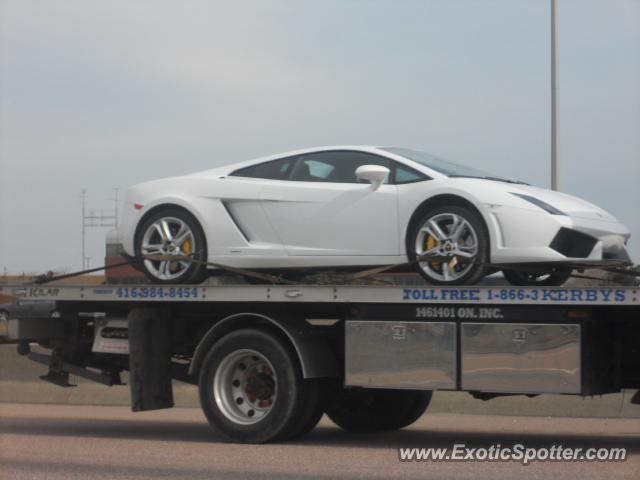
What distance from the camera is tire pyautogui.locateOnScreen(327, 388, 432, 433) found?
11.5 m

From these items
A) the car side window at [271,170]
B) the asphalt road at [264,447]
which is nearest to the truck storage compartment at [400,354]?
the asphalt road at [264,447]

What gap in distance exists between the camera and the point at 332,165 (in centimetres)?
1069

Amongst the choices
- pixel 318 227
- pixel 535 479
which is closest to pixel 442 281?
pixel 318 227

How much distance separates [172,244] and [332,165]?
1.73m

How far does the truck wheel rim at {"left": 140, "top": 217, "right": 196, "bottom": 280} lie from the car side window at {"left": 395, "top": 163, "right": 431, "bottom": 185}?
2.08 m

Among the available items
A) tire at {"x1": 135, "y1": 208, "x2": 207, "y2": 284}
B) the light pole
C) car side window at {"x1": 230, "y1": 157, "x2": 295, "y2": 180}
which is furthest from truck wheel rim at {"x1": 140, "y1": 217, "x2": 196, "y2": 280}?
the light pole

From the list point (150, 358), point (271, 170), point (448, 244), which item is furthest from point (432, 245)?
point (150, 358)

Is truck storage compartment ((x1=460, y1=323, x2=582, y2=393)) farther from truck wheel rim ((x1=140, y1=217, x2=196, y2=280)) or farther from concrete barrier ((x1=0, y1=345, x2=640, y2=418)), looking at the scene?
concrete barrier ((x1=0, y1=345, x2=640, y2=418))

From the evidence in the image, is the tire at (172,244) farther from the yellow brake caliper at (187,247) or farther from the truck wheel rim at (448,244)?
the truck wheel rim at (448,244)

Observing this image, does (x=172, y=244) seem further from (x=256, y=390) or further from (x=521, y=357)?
(x=521, y=357)

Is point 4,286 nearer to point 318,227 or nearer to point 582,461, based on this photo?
point 318,227

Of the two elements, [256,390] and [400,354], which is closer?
[400,354]

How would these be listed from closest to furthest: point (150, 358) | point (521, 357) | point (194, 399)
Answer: point (521, 357) < point (150, 358) < point (194, 399)

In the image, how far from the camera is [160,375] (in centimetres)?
1082
